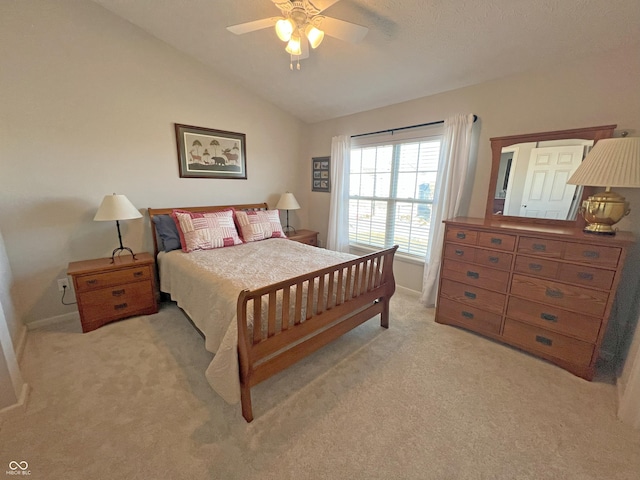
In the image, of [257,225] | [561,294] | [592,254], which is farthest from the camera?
[257,225]

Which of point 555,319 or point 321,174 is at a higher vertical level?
point 321,174

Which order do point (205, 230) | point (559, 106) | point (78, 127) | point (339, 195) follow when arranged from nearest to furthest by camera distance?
point (559, 106) < point (78, 127) < point (205, 230) < point (339, 195)

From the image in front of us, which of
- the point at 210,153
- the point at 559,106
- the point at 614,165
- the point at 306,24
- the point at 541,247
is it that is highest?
the point at 306,24

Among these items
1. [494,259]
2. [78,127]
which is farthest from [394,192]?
[78,127]

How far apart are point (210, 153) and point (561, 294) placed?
3755mm

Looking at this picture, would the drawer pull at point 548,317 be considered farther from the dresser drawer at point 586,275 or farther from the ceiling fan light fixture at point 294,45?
the ceiling fan light fixture at point 294,45

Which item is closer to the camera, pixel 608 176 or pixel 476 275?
pixel 608 176

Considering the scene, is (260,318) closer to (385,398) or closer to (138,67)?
(385,398)

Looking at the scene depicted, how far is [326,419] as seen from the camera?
154 cm

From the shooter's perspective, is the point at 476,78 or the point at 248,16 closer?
the point at 248,16

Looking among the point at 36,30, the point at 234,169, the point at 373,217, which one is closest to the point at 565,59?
the point at 373,217

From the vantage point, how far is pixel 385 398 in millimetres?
1699

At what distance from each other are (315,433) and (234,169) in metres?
3.13

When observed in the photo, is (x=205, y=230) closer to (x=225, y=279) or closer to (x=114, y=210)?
(x=114, y=210)
